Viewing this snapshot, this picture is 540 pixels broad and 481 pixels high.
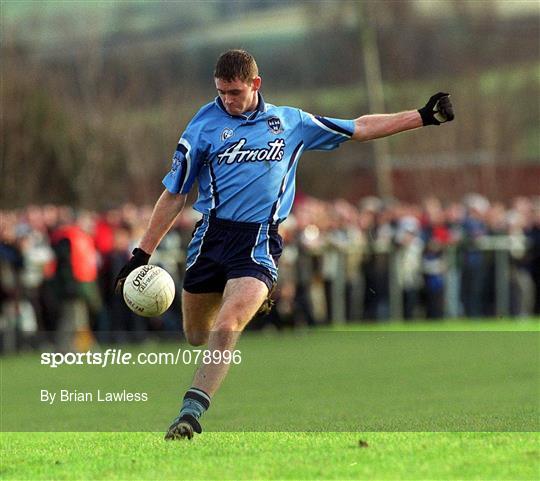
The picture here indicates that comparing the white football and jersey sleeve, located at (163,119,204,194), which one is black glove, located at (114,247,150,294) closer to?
the white football

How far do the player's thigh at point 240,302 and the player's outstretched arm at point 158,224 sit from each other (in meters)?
0.56

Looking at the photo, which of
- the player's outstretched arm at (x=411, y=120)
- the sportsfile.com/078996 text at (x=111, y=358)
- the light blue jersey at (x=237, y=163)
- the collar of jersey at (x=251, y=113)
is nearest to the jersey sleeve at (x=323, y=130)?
the player's outstretched arm at (x=411, y=120)

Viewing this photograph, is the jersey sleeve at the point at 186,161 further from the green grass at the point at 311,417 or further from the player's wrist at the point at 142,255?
the green grass at the point at 311,417

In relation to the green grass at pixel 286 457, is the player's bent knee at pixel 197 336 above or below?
above

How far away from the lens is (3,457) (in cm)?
830

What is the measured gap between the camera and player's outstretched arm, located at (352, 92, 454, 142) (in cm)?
945

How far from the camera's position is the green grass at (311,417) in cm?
736

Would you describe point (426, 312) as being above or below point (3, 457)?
below

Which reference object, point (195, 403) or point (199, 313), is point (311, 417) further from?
point (195, 403)

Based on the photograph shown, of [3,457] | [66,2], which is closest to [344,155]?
[66,2]

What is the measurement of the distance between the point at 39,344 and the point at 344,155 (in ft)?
95.4

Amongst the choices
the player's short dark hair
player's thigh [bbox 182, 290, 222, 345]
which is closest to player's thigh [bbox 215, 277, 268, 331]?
player's thigh [bbox 182, 290, 222, 345]

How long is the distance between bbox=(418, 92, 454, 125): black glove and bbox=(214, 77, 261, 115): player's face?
3.88ft

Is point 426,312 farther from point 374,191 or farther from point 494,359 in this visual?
point 374,191
